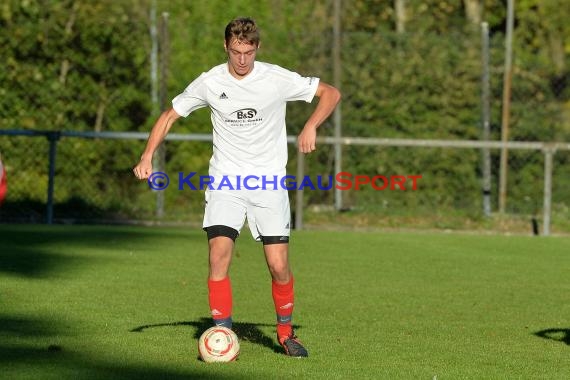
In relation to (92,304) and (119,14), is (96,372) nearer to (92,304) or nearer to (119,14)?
(92,304)

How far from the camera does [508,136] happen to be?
21.4 m

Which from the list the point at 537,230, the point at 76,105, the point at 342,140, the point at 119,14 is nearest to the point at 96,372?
the point at 342,140

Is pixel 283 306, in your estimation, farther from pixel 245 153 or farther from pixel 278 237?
pixel 245 153

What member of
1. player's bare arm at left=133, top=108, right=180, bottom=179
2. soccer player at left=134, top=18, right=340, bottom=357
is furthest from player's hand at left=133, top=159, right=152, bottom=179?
soccer player at left=134, top=18, right=340, bottom=357

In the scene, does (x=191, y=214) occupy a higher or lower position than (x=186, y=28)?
lower

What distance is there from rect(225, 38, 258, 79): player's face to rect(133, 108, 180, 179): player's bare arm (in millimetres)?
509

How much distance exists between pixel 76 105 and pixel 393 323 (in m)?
11.6

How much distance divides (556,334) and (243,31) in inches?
131

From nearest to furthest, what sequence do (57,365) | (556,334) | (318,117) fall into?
(57,365) → (318,117) → (556,334)

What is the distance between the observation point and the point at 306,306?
36.9 feet

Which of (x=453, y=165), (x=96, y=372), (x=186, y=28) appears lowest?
(x=96, y=372)

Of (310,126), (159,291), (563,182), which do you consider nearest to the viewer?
(310,126)

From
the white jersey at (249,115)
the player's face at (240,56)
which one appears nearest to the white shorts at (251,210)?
the white jersey at (249,115)

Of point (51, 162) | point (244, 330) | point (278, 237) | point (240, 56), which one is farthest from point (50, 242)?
point (240, 56)
